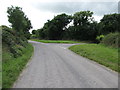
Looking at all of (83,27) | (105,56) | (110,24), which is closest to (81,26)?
(83,27)

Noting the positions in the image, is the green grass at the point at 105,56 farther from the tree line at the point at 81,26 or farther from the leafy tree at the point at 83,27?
the leafy tree at the point at 83,27

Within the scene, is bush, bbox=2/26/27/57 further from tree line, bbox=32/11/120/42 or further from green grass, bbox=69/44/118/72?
tree line, bbox=32/11/120/42

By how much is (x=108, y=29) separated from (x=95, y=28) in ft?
21.4

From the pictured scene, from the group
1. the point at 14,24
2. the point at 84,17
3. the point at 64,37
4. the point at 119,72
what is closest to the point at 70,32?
the point at 64,37

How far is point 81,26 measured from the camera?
1794 inches

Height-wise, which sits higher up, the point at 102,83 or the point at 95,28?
the point at 95,28

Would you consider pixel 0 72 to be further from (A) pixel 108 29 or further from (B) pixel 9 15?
(A) pixel 108 29

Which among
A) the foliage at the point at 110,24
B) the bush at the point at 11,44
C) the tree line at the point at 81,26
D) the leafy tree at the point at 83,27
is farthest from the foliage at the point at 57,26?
the bush at the point at 11,44

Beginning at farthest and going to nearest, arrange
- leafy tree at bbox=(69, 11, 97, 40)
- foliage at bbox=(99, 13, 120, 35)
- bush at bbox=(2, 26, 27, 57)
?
leafy tree at bbox=(69, 11, 97, 40) → foliage at bbox=(99, 13, 120, 35) → bush at bbox=(2, 26, 27, 57)

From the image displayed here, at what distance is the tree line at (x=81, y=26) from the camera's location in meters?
38.8

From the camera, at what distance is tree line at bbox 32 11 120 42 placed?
127 ft

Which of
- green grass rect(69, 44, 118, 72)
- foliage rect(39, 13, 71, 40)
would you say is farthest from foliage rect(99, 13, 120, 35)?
green grass rect(69, 44, 118, 72)

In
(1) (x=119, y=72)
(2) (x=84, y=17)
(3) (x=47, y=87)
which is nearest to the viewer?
(3) (x=47, y=87)

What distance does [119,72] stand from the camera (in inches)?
246
